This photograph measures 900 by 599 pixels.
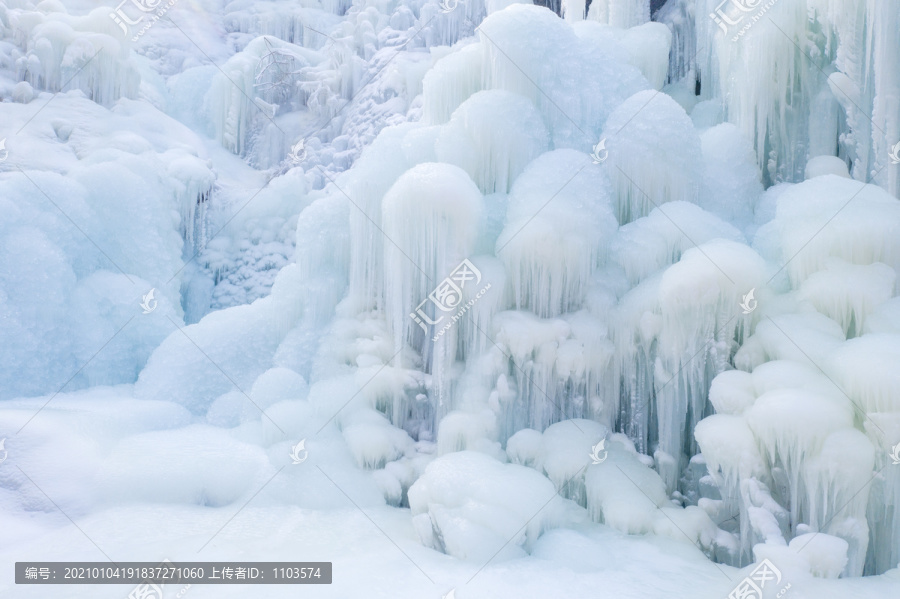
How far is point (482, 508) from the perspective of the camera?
4852 mm

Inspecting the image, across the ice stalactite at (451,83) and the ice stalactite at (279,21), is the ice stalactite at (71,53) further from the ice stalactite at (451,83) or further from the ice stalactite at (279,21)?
the ice stalactite at (451,83)

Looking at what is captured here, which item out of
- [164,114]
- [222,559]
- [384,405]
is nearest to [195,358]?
[384,405]

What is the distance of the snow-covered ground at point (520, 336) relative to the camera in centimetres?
458

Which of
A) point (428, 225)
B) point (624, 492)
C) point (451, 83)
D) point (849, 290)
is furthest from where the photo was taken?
point (451, 83)

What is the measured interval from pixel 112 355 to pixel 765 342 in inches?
277

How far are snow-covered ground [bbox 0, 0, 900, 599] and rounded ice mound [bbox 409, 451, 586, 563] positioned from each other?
0.02 m

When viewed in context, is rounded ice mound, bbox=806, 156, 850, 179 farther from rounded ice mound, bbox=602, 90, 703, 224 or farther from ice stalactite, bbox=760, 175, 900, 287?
rounded ice mound, bbox=602, 90, 703, 224

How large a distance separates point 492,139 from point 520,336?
6.86 ft

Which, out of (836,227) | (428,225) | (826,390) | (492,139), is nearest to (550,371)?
(428,225)

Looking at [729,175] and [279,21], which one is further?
[279,21]

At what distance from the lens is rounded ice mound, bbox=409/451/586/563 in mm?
4758

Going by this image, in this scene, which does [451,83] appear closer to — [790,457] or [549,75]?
[549,75]

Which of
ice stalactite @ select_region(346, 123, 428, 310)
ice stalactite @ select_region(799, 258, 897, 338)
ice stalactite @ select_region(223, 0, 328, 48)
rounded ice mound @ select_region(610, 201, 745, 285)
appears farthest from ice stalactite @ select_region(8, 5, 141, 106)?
ice stalactite @ select_region(799, 258, 897, 338)

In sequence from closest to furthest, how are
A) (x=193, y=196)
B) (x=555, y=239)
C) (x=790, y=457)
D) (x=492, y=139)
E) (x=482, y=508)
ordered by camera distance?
(x=790, y=457) < (x=482, y=508) < (x=555, y=239) < (x=492, y=139) < (x=193, y=196)
